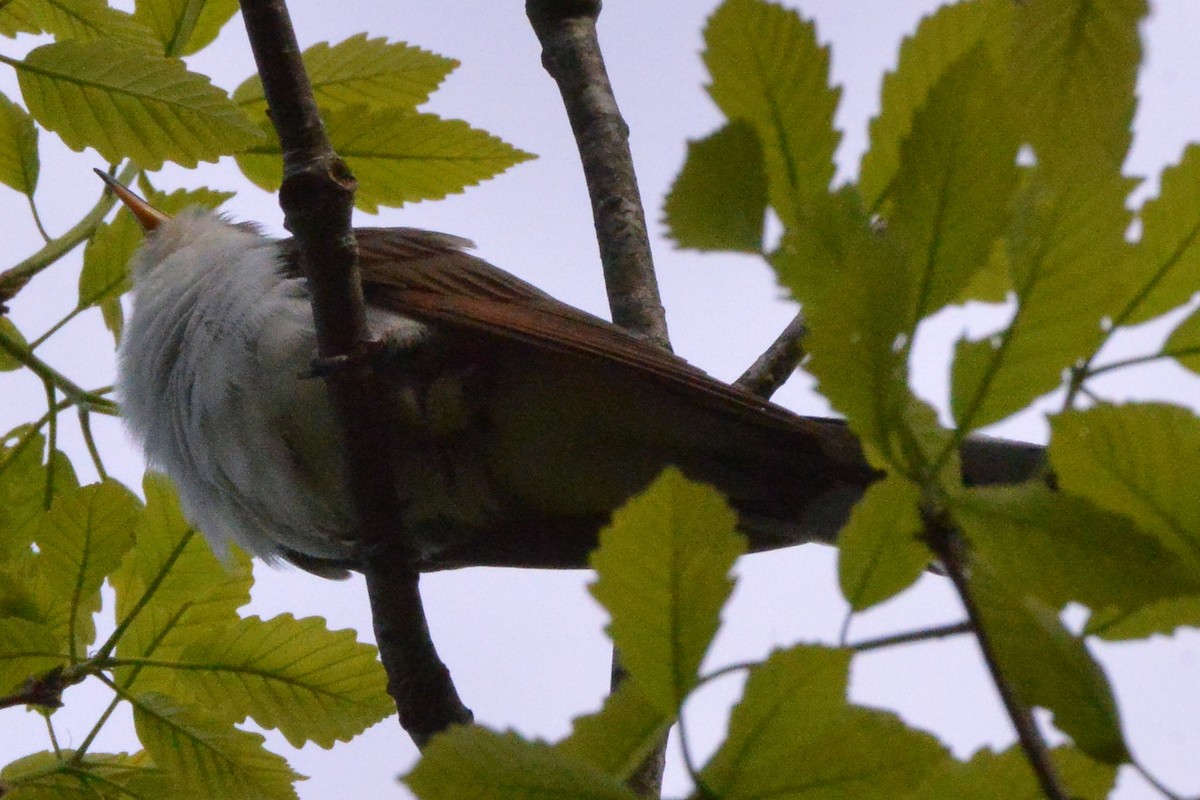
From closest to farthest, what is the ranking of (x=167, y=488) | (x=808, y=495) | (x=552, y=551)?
(x=167, y=488), (x=808, y=495), (x=552, y=551)

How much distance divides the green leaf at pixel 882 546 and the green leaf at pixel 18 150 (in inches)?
103

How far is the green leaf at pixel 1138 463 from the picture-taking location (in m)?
1.10

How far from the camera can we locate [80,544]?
2688 mm

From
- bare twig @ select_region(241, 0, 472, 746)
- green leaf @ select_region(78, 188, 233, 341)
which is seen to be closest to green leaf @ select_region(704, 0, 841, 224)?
bare twig @ select_region(241, 0, 472, 746)

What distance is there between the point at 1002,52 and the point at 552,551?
9.88 feet

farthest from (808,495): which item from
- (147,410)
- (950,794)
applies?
(950,794)

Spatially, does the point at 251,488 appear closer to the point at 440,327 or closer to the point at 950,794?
the point at 440,327

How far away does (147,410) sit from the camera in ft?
12.6

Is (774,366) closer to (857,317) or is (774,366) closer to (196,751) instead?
(196,751)

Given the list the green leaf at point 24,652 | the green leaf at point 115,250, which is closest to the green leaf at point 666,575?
the green leaf at point 24,652

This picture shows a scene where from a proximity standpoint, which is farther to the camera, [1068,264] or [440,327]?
[440,327]

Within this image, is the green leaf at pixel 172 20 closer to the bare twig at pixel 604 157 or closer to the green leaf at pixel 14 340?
the green leaf at pixel 14 340

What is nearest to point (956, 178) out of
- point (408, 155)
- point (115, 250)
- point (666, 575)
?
point (666, 575)

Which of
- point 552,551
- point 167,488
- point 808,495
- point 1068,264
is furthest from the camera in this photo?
point 552,551
